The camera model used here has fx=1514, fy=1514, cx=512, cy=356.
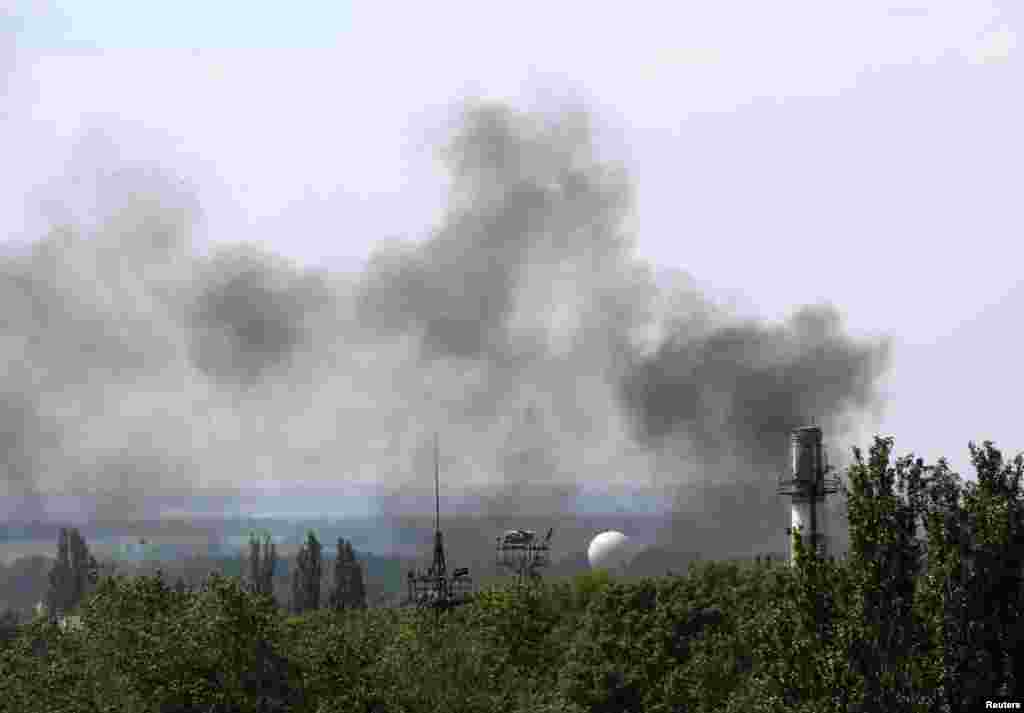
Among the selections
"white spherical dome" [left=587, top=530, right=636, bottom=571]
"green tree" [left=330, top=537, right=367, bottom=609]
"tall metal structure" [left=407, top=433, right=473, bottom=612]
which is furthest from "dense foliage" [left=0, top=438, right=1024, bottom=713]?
"green tree" [left=330, top=537, right=367, bottom=609]

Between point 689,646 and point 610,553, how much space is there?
122ft

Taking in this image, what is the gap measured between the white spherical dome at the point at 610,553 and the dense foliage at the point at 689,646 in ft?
109

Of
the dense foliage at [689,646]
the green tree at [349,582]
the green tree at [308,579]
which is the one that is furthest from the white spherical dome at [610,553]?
the green tree at [308,579]

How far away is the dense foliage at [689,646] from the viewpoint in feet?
131

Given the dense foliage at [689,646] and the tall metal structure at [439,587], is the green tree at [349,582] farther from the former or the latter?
the dense foliage at [689,646]

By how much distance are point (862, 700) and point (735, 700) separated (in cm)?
2580

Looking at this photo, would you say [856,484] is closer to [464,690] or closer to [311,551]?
[464,690]

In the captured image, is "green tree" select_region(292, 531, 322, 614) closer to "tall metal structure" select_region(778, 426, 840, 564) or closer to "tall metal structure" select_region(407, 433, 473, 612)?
"tall metal structure" select_region(407, 433, 473, 612)

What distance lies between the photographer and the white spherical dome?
375 feet

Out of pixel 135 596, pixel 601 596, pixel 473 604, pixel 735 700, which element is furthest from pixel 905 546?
pixel 473 604

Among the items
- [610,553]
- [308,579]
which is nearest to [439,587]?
[610,553]

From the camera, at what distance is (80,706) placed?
170ft

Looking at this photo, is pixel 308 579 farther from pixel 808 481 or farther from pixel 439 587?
pixel 808 481

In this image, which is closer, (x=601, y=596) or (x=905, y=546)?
(x=905, y=546)
